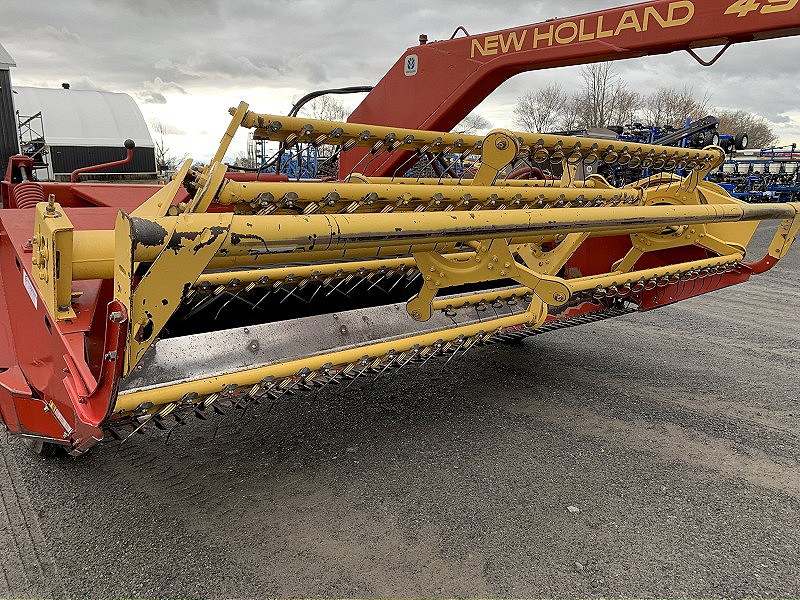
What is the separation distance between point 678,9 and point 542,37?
653 mm

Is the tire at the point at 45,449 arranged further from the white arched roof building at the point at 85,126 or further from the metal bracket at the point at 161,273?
the white arched roof building at the point at 85,126

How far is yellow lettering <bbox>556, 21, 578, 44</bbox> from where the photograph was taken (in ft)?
10.0

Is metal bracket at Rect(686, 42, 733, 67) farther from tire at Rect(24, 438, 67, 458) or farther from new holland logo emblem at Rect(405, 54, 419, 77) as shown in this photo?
tire at Rect(24, 438, 67, 458)

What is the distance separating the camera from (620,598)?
5.98 ft

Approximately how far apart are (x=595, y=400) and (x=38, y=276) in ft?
8.82

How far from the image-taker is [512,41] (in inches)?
129

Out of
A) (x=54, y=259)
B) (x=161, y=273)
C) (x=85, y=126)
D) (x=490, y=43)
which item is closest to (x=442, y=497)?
(x=161, y=273)

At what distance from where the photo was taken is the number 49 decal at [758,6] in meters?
2.48

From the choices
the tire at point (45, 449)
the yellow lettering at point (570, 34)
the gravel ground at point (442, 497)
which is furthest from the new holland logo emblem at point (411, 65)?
the tire at point (45, 449)

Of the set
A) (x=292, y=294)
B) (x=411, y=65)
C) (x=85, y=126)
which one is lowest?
(x=292, y=294)

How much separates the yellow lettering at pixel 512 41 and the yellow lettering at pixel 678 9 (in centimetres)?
72

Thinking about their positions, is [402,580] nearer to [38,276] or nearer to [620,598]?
[620,598]

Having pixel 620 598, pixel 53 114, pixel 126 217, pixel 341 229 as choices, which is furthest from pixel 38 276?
→ pixel 53 114

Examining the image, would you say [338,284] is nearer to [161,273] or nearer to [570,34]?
[161,273]
